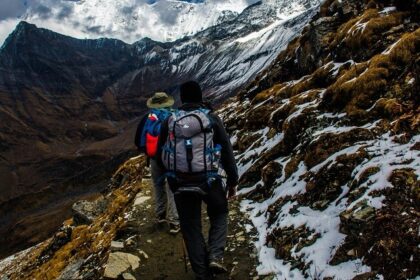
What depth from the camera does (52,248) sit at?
23281 mm

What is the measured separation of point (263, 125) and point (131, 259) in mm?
10873

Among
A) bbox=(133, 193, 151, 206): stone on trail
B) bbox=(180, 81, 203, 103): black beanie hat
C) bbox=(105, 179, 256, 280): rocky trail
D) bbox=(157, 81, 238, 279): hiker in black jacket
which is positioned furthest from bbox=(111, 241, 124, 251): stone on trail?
bbox=(180, 81, 203, 103): black beanie hat

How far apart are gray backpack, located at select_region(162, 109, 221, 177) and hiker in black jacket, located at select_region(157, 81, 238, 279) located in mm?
137

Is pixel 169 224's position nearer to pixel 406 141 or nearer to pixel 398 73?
pixel 406 141

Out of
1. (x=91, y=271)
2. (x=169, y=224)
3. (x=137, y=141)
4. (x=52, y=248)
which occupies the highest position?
(x=137, y=141)

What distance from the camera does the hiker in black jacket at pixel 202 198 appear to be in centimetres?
849

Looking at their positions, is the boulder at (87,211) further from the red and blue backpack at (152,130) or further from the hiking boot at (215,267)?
the hiking boot at (215,267)

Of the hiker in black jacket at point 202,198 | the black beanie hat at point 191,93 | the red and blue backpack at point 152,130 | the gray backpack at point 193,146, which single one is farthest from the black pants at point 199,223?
the red and blue backpack at point 152,130

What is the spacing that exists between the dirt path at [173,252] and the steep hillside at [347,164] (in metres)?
0.40

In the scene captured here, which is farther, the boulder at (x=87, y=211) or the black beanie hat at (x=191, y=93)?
the boulder at (x=87, y=211)

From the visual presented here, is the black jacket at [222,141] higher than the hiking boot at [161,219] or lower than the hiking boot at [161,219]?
higher

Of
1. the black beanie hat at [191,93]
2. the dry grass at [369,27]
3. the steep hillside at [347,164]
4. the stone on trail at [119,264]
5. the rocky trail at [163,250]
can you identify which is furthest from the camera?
the dry grass at [369,27]

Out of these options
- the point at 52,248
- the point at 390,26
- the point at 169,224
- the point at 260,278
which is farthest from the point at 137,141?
the point at 52,248

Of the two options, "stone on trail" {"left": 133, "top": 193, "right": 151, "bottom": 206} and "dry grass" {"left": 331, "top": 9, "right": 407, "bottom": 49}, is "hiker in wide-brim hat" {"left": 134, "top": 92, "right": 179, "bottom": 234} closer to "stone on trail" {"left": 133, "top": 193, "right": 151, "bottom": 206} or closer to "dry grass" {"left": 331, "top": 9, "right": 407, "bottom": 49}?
"stone on trail" {"left": 133, "top": 193, "right": 151, "bottom": 206}
